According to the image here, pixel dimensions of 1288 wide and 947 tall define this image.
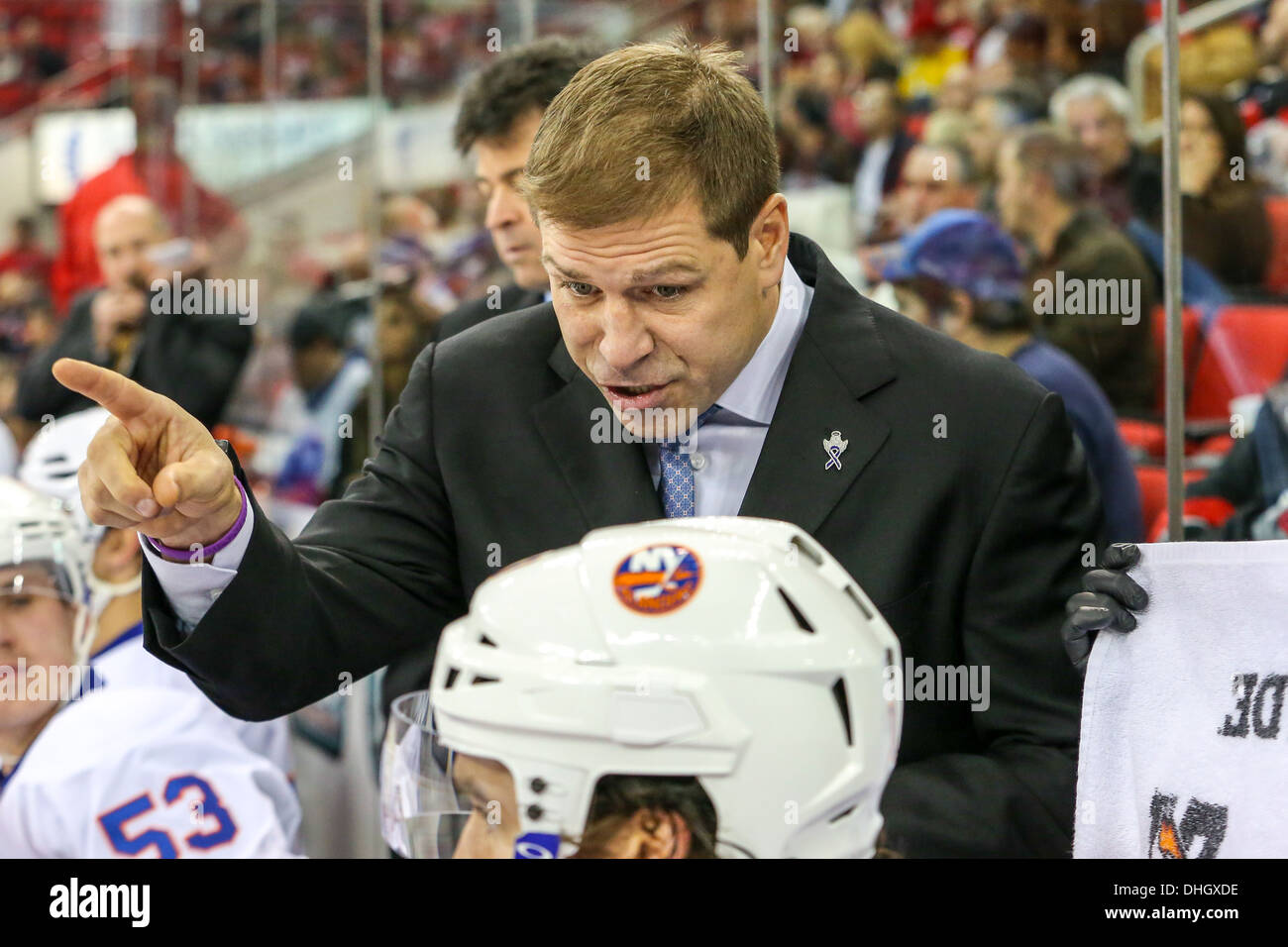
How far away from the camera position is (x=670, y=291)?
153cm

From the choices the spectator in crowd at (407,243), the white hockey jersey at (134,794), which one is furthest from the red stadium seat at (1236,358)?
the spectator in crowd at (407,243)

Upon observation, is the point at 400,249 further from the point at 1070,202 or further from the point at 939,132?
the point at 1070,202

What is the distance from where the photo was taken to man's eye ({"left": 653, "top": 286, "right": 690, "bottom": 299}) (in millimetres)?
1523

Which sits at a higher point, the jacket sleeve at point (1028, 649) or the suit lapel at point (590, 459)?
the suit lapel at point (590, 459)

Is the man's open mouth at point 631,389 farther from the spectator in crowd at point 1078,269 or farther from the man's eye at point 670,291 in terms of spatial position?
the spectator in crowd at point 1078,269

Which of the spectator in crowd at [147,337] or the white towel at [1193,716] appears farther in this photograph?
the spectator in crowd at [147,337]

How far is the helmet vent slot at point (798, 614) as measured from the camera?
4.04 ft

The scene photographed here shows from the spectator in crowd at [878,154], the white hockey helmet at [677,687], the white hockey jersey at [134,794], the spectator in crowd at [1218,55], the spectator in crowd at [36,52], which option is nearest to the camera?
the white hockey helmet at [677,687]

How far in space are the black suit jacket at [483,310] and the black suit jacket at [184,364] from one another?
1.53 meters

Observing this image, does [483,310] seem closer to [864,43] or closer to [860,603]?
[860,603]

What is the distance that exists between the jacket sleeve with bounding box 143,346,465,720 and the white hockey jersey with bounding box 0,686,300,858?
396 millimetres
